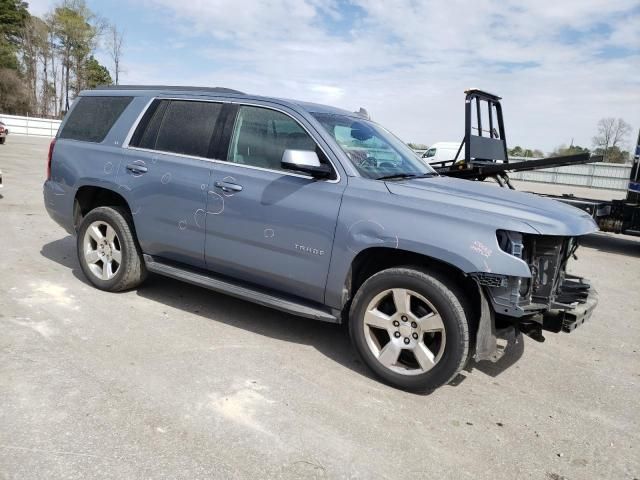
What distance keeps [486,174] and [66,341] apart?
699cm

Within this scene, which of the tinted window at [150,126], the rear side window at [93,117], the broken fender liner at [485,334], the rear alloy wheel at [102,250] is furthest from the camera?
the rear side window at [93,117]

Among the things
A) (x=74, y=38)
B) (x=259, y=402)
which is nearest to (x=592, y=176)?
(x=259, y=402)

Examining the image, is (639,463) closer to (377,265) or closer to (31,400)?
(377,265)

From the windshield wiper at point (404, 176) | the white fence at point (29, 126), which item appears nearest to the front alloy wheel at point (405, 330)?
the windshield wiper at point (404, 176)

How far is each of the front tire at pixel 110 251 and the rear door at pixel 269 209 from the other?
96 centimetres

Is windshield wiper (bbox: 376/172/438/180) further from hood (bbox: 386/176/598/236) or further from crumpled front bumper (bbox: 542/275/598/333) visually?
crumpled front bumper (bbox: 542/275/598/333)

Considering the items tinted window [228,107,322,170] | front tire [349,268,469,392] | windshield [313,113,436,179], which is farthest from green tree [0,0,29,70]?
front tire [349,268,469,392]

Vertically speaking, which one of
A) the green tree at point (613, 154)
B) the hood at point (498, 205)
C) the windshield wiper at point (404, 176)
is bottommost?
the hood at point (498, 205)

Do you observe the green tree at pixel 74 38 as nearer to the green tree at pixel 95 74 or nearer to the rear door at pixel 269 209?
the green tree at pixel 95 74

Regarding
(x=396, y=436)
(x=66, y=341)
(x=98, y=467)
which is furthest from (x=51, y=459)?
(x=396, y=436)

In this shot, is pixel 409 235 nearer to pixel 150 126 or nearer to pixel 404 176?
pixel 404 176

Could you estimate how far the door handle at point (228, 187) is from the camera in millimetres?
4289

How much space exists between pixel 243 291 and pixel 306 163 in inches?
47.2

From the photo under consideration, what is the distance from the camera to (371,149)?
4.45 m
